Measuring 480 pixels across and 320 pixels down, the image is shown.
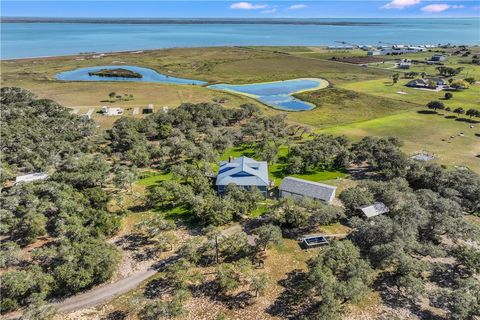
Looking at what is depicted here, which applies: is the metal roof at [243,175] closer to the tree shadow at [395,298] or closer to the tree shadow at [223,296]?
the tree shadow at [223,296]

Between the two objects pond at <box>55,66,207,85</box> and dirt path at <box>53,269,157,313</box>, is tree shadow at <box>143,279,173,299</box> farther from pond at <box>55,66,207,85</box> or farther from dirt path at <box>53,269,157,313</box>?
pond at <box>55,66,207,85</box>

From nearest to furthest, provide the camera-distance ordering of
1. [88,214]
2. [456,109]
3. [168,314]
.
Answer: [168,314] → [88,214] → [456,109]

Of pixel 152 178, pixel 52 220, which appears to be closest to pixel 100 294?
pixel 52 220

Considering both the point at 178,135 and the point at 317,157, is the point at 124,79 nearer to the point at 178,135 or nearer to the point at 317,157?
the point at 178,135

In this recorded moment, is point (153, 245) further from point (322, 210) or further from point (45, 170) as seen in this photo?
point (45, 170)

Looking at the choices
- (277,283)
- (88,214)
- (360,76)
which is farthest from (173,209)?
(360,76)

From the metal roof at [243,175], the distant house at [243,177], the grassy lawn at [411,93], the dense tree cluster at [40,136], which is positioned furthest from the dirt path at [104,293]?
the grassy lawn at [411,93]

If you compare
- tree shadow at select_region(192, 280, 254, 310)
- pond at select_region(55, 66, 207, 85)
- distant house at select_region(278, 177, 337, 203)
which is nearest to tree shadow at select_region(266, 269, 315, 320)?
tree shadow at select_region(192, 280, 254, 310)
